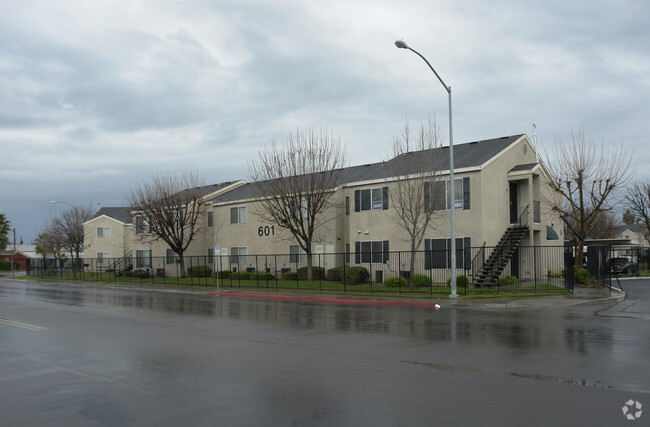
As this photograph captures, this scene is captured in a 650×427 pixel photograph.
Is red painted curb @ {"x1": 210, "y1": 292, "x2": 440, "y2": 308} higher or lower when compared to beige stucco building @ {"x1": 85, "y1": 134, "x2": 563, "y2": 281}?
lower

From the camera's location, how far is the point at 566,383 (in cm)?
771

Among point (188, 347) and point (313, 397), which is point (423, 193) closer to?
point (188, 347)

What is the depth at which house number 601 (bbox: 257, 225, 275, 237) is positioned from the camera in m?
37.6

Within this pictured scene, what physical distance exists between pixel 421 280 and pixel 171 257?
25367mm

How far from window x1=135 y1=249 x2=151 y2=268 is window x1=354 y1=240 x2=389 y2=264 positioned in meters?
23.8

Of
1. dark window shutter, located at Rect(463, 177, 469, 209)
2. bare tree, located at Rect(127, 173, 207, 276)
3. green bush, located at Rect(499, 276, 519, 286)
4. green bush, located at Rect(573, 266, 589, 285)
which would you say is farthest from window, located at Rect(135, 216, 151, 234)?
green bush, located at Rect(573, 266, 589, 285)

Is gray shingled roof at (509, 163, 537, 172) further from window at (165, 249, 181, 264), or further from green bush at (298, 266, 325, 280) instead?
window at (165, 249, 181, 264)

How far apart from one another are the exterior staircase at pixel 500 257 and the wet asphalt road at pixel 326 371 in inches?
359

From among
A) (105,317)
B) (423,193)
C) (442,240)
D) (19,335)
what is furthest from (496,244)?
(19,335)

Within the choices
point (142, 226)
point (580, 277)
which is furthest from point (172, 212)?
point (580, 277)

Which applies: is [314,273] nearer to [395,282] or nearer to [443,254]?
[395,282]

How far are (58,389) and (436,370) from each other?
5.83 m

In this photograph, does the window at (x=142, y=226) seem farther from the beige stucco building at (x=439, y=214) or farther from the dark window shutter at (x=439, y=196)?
the dark window shutter at (x=439, y=196)

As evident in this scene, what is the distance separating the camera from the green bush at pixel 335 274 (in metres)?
31.4
